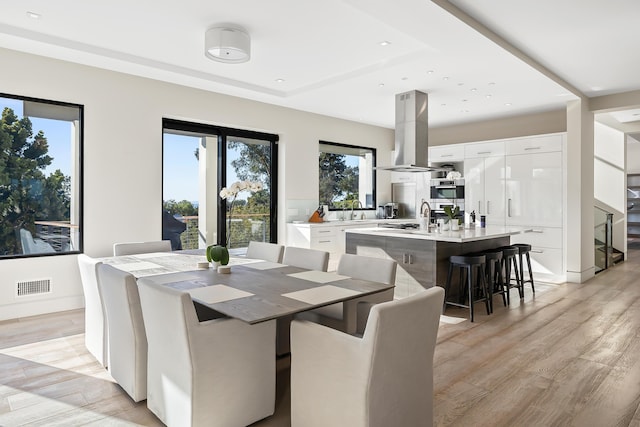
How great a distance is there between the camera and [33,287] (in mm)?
4055

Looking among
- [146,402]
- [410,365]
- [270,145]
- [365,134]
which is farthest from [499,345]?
[365,134]

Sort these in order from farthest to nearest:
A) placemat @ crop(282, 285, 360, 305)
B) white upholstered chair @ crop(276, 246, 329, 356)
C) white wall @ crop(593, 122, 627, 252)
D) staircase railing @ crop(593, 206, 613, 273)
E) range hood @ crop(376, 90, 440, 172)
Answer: white wall @ crop(593, 122, 627, 252) < staircase railing @ crop(593, 206, 613, 273) < range hood @ crop(376, 90, 440, 172) < white upholstered chair @ crop(276, 246, 329, 356) < placemat @ crop(282, 285, 360, 305)

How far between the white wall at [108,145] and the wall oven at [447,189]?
3790 mm

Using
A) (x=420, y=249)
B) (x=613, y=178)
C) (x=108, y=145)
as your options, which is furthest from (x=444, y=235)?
(x=613, y=178)

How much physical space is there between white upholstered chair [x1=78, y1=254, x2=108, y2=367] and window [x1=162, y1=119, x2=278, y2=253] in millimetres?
2188

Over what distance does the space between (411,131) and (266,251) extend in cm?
270

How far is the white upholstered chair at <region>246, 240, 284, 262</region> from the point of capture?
352cm

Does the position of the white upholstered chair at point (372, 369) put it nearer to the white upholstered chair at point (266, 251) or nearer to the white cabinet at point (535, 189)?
the white upholstered chair at point (266, 251)

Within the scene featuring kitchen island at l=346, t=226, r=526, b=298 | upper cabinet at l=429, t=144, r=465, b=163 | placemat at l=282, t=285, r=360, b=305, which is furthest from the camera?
upper cabinet at l=429, t=144, r=465, b=163

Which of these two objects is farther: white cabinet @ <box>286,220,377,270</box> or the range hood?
white cabinet @ <box>286,220,377,270</box>

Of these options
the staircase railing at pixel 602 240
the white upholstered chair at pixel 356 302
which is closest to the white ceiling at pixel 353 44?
the white upholstered chair at pixel 356 302

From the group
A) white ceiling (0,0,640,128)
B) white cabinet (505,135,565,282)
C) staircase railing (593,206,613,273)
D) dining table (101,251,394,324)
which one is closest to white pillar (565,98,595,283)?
white cabinet (505,135,565,282)

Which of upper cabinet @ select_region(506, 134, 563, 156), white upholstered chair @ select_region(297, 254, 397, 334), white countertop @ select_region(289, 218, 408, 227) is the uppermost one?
upper cabinet @ select_region(506, 134, 563, 156)

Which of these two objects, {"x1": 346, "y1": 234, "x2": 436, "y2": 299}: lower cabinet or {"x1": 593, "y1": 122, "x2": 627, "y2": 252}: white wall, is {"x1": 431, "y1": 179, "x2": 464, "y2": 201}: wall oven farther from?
{"x1": 593, "y1": 122, "x2": 627, "y2": 252}: white wall
